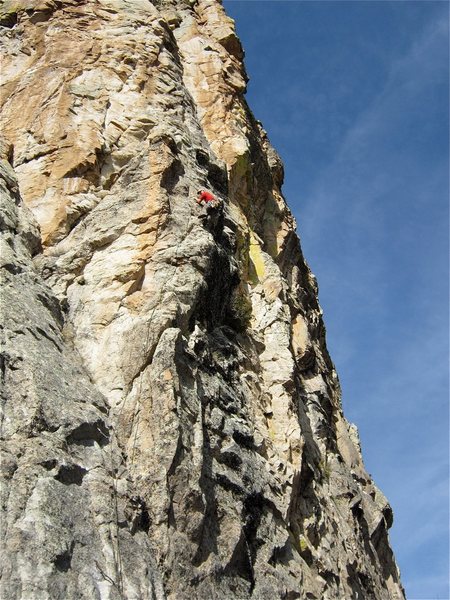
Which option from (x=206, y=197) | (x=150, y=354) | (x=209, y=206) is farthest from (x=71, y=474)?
(x=206, y=197)

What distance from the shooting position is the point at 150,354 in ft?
44.4

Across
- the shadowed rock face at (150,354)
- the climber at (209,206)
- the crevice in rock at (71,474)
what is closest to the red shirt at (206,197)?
the climber at (209,206)

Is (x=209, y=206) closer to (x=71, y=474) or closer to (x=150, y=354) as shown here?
(x=150, y=354)

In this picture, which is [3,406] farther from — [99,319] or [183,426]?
[99,319]

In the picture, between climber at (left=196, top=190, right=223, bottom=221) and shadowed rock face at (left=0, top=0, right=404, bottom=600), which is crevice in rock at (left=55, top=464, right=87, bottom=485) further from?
climber at (left=196, top=190, right=223, bottom=221)

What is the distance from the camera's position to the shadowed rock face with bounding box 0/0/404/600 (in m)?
10.5

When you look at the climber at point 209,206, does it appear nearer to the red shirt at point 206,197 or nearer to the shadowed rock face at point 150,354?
the red shirt at point 206,197

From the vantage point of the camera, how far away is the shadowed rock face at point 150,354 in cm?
1054

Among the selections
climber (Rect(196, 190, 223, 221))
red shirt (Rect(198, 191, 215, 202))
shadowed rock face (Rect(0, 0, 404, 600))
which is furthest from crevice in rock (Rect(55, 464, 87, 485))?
red shirt (Rect(198, 191, 215, 202))

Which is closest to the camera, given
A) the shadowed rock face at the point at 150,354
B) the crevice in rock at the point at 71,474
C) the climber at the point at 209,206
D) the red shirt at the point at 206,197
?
the crevice in rock at the point at 71,474

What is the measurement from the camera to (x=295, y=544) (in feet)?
50.6

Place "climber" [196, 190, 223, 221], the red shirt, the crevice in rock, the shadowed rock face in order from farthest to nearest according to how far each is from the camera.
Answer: the red shirt → "climber" [196, 190, 223, 221] → the shadowed rock face → the crevice in rock

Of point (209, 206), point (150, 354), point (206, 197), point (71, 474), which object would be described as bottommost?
point (71, 474)

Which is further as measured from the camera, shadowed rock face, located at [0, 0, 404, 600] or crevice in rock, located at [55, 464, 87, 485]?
shadowed rock face, located at [0, 0, 404, 600]
